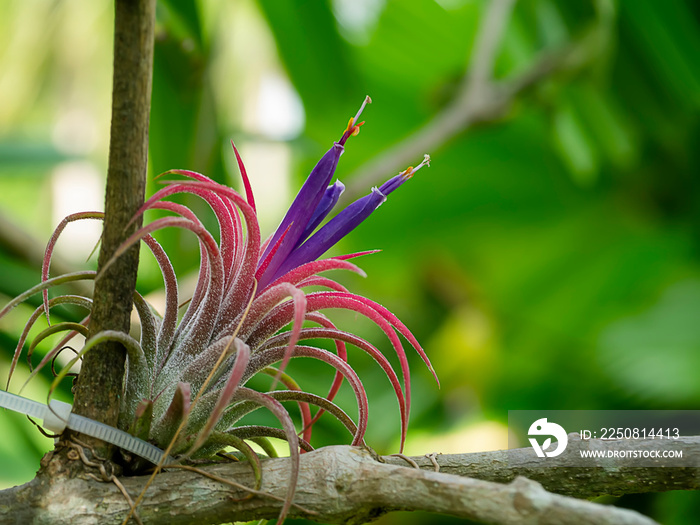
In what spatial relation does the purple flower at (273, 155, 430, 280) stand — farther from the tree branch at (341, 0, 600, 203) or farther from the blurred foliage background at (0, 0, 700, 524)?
the tree branch at (341, 0, 600, 203)

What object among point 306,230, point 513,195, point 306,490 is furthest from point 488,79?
point 306,490

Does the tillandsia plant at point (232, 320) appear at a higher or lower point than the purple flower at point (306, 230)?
lower

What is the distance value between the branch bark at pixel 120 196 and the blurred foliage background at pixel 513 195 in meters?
0.88

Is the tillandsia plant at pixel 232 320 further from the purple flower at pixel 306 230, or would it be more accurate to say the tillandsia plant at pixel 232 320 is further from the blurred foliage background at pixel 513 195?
Answer: the blurred foliage background at pixel 513 195

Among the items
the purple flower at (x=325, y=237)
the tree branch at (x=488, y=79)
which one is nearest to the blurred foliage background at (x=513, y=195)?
the tree branch at (x=488, y=79)

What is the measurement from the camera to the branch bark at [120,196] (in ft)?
1.15

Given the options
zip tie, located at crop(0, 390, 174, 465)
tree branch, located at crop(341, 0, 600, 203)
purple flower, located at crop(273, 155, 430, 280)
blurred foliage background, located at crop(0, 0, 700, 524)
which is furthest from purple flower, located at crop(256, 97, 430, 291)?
tree branch, located at crop(341, 0, 600, 203)

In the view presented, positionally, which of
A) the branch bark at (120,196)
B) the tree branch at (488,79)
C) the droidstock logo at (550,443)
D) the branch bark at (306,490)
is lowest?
the branch bark at (306,490)

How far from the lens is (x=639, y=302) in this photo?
6.42 feet

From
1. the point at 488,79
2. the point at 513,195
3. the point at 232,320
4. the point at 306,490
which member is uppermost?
the point at 513,195

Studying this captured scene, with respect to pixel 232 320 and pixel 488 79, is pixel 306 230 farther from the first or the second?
pixel 488 79

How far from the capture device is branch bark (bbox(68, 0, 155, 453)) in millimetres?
352

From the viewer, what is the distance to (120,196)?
38 centimetres

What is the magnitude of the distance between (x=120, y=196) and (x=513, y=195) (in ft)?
6.48
